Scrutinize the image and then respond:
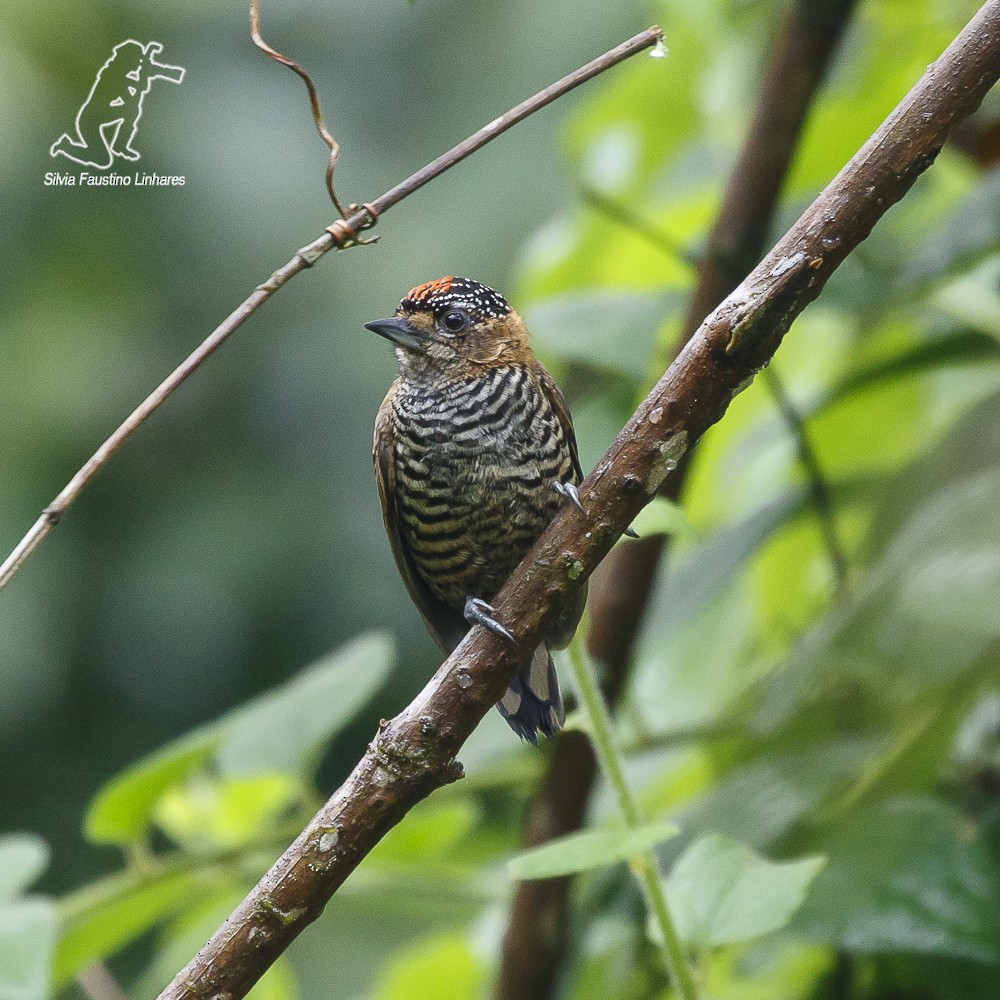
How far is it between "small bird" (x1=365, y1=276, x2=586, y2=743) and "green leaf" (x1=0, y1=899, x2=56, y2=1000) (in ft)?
2.90

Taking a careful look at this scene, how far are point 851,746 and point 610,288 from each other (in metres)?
1.29

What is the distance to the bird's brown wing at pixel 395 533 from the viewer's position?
8.50 ft

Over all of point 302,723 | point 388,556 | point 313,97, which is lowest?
point 302,723

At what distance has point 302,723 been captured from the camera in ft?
7.36

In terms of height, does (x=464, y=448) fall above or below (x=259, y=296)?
above

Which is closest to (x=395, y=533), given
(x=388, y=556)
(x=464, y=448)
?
(x=464, y=448)

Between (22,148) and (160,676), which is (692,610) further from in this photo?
(22,148)

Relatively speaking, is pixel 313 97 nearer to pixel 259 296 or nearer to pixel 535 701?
pixel 259 296

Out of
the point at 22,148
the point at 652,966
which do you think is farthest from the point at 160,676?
the point at 652,966

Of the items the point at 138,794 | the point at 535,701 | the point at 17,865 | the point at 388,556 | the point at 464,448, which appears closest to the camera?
the point at 17,865

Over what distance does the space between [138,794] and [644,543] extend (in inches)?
39.8

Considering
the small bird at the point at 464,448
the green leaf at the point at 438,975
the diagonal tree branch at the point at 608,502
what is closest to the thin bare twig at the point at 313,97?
the diagonal tree branch at the point at 608,502

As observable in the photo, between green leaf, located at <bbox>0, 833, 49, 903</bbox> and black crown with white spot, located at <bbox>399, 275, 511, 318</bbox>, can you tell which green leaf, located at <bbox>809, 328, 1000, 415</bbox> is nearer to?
black crown with white spot, located at <bbox>399, 275, 511, 318</bbox>

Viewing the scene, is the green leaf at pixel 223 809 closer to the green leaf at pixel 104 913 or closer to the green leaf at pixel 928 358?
the green leaf at pixel 104 913
